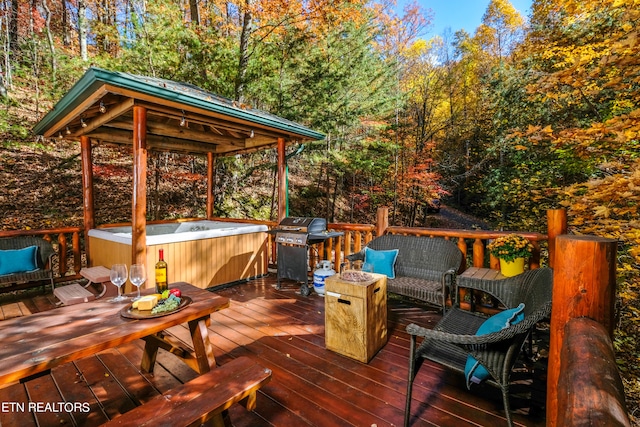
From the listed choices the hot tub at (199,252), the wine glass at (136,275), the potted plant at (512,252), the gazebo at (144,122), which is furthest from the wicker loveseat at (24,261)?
the potted plant at (512,252)

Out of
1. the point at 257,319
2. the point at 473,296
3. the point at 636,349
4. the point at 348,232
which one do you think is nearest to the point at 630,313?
the point at 636,349

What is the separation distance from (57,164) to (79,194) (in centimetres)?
128

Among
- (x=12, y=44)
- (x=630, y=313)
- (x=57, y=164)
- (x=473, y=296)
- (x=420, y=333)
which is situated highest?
(x=12, y=44)

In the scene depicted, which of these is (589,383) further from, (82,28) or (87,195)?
(82,28)

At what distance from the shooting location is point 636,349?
346cm

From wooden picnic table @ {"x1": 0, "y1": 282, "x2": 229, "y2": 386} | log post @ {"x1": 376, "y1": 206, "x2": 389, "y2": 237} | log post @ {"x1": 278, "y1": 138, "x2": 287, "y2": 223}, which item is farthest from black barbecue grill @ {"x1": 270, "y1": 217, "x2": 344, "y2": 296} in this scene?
wooden picnic table @ {"x1": 0, "y1": 282, "x2": 229, "y2": 386}

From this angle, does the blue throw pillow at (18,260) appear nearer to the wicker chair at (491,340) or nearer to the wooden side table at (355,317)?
the wooden side table at (355,317)

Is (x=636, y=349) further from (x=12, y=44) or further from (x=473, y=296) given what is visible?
(x=12, y=44)

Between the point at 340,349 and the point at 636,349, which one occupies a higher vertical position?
the point at 340,349

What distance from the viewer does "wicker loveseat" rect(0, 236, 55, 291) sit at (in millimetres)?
3455

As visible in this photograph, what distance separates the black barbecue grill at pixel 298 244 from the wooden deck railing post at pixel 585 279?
9.47ft

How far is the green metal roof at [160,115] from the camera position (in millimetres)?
2827

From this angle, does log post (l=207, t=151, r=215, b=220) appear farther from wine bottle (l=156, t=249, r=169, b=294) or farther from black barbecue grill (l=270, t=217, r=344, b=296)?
wine bottle (l=156, t=249, r=169, b=294)

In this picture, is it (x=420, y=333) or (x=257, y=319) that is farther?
(x=257, y=319)
